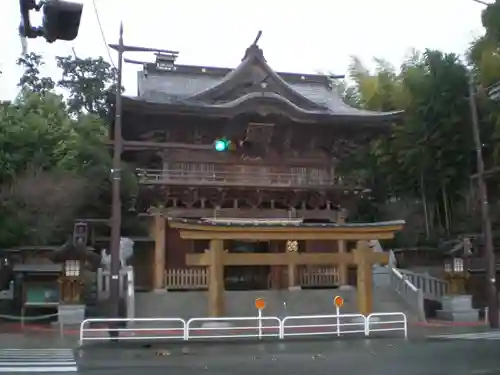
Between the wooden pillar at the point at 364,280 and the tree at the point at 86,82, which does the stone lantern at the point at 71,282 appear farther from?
the tree at the point at 86,82

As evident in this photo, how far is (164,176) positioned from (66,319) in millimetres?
7441

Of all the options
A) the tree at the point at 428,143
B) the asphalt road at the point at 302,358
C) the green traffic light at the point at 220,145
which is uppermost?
the tree at the point at 428,143

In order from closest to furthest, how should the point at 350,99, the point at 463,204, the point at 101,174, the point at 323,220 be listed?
the point at 323,220 → the point at 101,174 → the point at 463,204 → the point at 350,99

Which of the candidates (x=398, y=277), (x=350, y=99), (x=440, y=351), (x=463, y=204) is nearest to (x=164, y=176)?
(x=398, y=277)

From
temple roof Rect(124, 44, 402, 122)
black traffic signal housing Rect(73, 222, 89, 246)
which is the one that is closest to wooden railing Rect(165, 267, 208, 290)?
black traffic signal housing Rect(73, 222, 89, 246)

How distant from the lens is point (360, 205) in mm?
31953

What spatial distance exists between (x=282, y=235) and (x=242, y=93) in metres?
9.51

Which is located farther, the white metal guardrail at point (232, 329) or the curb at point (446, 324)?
the curb at point (446, 324)

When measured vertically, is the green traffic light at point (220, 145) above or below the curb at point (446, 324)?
above

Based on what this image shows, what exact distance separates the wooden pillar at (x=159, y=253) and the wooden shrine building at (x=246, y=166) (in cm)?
5

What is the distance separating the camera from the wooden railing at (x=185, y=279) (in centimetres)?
2044

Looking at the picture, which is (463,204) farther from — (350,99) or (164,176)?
(164,176)

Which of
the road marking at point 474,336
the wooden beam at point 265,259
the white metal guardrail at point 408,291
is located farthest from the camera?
the white metal guardrail at point 408,291

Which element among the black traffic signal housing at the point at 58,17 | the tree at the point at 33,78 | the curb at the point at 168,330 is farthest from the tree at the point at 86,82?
the black traffic signal housing at the point at 58,17
